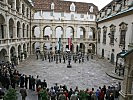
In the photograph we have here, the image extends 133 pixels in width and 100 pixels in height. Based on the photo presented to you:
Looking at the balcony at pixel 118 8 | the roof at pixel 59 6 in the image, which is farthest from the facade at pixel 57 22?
the balcony at pixel 118 8

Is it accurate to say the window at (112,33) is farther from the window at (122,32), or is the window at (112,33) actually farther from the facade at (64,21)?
the facade at (64,21)

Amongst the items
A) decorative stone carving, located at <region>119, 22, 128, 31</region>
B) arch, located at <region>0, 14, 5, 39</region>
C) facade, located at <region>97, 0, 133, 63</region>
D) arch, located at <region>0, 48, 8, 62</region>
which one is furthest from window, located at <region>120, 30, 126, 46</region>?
arch, located at <region>0, 14, 5, 39</region>

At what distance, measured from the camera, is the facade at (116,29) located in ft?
86.0

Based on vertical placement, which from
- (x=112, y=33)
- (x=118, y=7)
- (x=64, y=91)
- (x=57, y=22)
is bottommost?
(x=64, y=91)

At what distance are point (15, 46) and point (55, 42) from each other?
17.6m

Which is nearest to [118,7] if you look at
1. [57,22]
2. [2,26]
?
[57,22]

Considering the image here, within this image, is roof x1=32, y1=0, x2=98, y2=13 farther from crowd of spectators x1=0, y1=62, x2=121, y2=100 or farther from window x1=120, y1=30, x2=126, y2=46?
crowd of spectators x1=0, y1=62, x2=121, y2=100

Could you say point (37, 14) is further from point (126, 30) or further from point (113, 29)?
point (126, 30)

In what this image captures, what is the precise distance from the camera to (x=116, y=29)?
31141mm

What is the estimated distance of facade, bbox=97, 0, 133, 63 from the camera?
86.0 feet

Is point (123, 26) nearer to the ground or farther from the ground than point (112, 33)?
farther from the ground

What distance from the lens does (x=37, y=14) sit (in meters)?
47.1

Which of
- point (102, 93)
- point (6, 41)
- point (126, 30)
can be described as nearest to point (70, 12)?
point (126, 30)

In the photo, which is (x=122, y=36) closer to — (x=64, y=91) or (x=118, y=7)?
(x=118, y=7)
